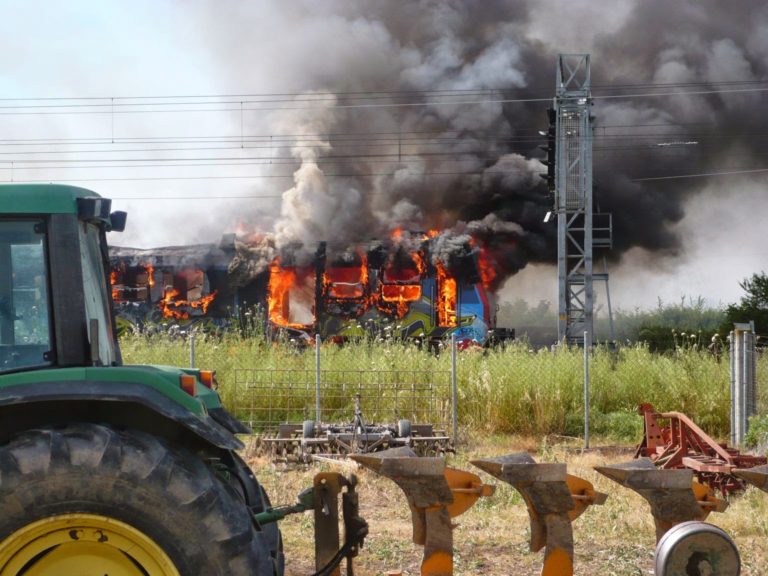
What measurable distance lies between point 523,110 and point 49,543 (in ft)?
103

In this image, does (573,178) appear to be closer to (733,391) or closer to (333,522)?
(733,391)

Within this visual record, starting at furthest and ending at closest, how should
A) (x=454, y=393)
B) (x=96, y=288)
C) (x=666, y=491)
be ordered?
(x=454, y=393) → (x=666, y=491) → (x=96, y=288)

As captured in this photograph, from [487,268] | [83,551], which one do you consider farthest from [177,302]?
[83,551]

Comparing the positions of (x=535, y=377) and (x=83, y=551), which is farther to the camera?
(x=535, y=377)

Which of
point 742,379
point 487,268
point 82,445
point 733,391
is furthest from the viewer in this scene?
point 487,268

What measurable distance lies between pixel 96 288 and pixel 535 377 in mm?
10649

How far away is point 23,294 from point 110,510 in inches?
42.3

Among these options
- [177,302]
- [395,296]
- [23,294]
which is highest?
[395,296]

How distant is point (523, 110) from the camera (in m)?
33.5

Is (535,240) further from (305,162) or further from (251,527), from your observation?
(251,527)

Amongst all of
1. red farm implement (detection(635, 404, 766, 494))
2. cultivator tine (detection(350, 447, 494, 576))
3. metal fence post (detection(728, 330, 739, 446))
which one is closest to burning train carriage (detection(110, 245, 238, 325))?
metal fence post (detection(728, 330, 739, 446))

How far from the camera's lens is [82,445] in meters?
3.64

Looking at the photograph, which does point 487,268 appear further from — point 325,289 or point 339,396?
point 339,396

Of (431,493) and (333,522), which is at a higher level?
(431,493)
